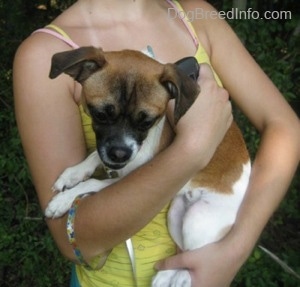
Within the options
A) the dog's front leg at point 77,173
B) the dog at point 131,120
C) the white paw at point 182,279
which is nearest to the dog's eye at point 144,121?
the dog at point 131,120

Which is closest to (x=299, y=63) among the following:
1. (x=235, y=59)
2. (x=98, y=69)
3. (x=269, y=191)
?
(x=235, y=59)

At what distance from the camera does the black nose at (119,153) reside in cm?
160

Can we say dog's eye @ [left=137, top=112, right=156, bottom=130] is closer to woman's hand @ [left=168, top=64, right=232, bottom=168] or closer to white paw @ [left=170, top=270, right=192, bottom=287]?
woman's hand @ [left=168, top=64, right=232, bottom=168]

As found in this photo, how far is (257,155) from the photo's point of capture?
1.84m

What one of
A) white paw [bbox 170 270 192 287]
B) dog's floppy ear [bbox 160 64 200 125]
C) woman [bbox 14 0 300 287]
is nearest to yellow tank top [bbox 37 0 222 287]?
woman [bbox 14 0 300 287]

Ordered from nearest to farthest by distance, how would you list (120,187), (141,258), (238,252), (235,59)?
(120,187), (238,252), (141,258), (235,59)

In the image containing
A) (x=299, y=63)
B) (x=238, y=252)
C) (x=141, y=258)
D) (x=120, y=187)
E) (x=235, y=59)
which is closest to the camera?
(x=120, y=187)

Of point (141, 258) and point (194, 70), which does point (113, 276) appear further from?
point (194, 70)

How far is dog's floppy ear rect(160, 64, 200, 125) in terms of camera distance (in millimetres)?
1528

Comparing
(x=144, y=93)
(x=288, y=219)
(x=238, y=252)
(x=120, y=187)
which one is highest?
(x=144, y=93)

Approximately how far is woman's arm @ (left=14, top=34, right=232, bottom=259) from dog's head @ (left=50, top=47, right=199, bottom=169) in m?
0.08

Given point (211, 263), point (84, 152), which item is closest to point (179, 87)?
point (84, 152)

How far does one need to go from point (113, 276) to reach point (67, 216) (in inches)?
11.3

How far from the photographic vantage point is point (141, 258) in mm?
1731
